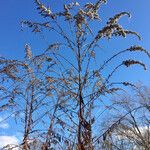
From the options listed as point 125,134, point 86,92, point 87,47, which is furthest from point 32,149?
point 125,134

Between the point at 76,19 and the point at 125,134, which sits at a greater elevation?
the point at 125,134

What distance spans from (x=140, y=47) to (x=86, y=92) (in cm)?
68

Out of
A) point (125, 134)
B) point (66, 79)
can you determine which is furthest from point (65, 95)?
point (125, 134)

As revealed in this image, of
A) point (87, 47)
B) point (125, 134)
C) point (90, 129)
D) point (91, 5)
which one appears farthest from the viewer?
point (125, 134)

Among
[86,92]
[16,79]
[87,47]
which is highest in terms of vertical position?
[87,47]

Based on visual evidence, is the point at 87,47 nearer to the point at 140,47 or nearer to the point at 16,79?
the point at 140,47

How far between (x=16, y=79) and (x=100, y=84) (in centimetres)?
86

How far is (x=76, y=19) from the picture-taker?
3.81 meters

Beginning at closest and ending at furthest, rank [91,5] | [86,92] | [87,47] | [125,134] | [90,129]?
[90,129]
[86,92]
[87,47]
[91,5]
[125,134]

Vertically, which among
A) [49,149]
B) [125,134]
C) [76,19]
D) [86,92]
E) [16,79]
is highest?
[125,134]

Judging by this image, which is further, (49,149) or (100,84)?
(100,84)

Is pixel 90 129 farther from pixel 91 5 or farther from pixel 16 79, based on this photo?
pixel 91 5

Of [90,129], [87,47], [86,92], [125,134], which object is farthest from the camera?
[125,134]

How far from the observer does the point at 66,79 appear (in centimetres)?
362
